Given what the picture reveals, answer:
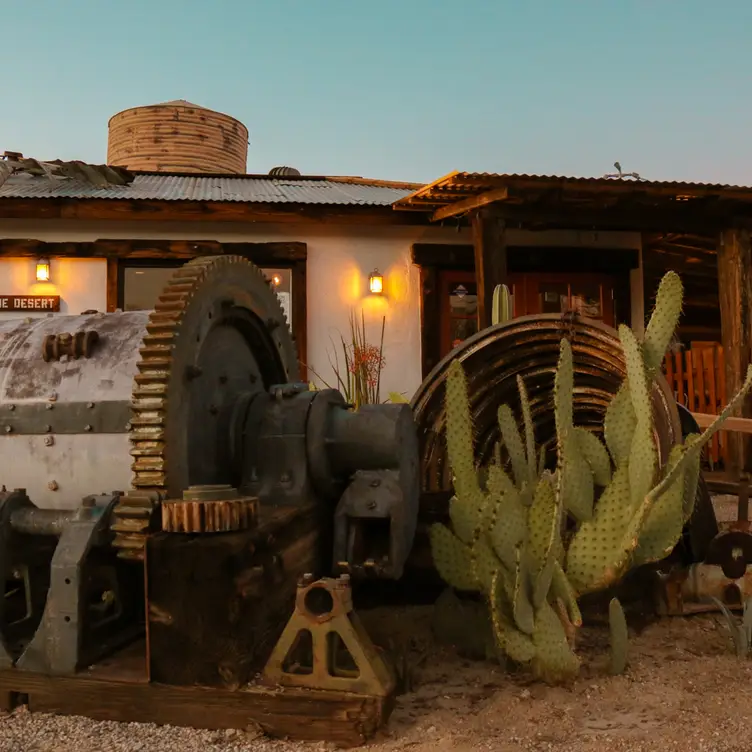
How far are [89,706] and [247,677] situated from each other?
0.47 m

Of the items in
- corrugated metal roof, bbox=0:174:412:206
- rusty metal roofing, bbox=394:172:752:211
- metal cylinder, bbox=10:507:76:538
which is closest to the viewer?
metal cylinder, bbox=10:507:76:538

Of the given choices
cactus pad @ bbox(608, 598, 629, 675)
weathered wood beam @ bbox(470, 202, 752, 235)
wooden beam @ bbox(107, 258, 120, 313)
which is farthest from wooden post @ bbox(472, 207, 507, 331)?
cactus pad @ bbox(608, 598, 629, 675)

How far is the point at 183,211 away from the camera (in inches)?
300

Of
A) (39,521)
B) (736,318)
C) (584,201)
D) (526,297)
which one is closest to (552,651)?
(39,521)

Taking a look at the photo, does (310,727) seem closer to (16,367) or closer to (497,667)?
(497,667)

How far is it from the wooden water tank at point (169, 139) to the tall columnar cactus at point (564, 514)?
9.16 m

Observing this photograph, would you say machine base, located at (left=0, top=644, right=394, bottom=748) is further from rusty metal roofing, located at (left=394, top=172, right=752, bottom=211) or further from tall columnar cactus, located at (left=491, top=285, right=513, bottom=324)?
rusty metal roofing, located at (left=394, top=172, right=752, bottom=211)

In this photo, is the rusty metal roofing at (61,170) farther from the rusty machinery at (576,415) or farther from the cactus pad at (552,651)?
the cactus pad at (552,651)

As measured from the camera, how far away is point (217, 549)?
80.6 inches

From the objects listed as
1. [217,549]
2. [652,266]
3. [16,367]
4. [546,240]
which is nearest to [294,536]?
[217,549]

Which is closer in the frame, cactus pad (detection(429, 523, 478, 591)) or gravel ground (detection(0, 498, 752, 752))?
gravel ground (detection(0, 498, 752, 752))

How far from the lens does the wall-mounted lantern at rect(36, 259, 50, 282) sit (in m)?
7.86

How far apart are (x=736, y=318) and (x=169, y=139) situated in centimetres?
789

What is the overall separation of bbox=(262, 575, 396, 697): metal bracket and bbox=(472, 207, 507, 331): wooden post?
499 cm
